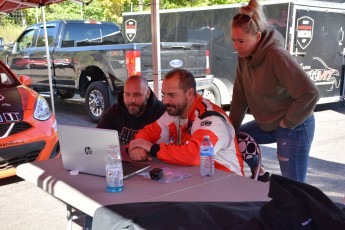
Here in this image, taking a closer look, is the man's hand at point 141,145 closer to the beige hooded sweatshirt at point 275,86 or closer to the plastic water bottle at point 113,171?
the plastic water bottle at point 113,171

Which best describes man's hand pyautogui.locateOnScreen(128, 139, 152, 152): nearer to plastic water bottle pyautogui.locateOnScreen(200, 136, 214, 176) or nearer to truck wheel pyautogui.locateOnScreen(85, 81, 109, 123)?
plastic water bottle pyautogui.locateOnScreen(200, 136, 214, 176)

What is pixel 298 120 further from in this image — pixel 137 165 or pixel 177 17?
pixel 177 17

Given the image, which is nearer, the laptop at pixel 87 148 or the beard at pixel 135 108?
the laptop at pixel 87 148

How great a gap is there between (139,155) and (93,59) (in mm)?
5485

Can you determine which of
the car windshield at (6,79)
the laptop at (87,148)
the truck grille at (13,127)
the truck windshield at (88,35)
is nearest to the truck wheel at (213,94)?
the truck windshield at (88,35)

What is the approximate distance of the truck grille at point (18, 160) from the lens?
14.3ft

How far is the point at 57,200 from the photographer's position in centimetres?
429

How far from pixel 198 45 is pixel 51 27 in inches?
139

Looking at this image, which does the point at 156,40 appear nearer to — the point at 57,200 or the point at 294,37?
the point at 57,200

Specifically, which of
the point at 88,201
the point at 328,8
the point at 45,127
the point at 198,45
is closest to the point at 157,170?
the point at 88,201

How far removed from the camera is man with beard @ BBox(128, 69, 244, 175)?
248 centimetres

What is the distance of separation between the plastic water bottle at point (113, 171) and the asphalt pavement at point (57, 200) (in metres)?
1.76

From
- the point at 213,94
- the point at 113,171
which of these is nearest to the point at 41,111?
the point at 113,171

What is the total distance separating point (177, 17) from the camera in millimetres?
9789
